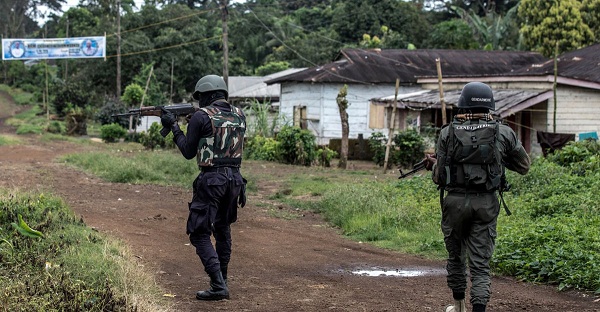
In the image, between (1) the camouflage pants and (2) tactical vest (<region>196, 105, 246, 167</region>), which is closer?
(1) the camouflage pants

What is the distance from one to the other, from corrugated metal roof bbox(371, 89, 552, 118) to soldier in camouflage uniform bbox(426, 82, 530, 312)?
40.7ft

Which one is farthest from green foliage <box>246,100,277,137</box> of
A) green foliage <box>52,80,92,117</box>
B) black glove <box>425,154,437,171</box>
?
black glove <box>425,154,437,171</box>

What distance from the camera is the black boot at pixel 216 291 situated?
6461mm

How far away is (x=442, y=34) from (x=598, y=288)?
124 feet

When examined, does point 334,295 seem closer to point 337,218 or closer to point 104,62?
point 337,218

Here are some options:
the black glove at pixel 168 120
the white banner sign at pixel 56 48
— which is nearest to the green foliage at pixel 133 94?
the white banner sign at pixel 56 48

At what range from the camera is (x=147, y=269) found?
24.3ft

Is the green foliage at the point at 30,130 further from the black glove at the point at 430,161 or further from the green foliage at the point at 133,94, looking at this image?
the black glove at the point at 430,161

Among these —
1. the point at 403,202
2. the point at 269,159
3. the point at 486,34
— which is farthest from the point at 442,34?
the point at 403,202

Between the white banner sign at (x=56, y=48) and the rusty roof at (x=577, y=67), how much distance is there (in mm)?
20814

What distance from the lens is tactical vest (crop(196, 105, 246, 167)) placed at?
6.59 m

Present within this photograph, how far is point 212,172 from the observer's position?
659cm

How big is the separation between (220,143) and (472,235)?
2.19 m

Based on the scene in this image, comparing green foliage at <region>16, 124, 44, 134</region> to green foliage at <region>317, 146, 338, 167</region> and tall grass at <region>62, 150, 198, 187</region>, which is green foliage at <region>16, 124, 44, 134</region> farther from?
green foliage at <region>317, 146, 338, 167</region>
